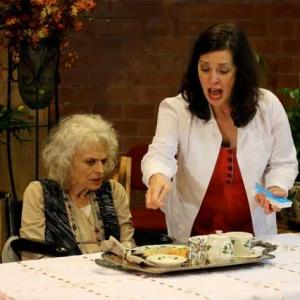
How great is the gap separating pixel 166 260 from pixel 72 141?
0.88 m

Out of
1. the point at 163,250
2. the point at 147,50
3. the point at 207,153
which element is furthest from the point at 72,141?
the point at 147,50

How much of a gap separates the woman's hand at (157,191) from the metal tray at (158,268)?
0.21 m

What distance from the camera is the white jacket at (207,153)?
2.70m

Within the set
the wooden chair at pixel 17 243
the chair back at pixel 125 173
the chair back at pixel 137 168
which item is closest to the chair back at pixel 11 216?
the wooden chair at pixel 17 243

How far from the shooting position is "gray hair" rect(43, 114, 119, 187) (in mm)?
2953

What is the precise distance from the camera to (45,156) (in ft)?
9.99

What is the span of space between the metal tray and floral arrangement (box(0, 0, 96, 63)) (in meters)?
1.65

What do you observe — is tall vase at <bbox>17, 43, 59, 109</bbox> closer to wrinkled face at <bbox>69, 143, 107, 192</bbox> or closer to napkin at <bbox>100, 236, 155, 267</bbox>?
wrinkled face at <bbox>69, 143, 107, 192</bbox>

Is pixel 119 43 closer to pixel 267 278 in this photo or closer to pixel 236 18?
pixel 236 18

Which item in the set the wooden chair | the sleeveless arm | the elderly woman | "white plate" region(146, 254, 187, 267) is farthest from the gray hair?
"white plate" region(146, 254, 187, 267)

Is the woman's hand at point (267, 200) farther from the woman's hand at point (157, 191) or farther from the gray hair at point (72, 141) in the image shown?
the gray hair at point (72, 141)

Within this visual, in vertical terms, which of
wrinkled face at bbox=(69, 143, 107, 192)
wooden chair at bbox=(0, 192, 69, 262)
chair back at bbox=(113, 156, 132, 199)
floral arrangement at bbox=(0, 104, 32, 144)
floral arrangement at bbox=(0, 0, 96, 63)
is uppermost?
floral arrangement at bbox=(0, 0, 96, 63)

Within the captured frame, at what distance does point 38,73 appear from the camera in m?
3.93

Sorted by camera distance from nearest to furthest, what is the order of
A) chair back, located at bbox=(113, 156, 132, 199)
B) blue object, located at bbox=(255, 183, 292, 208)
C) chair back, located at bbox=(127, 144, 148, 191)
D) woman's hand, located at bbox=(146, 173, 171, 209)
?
woman's hand, located at bbox=(146, 173, 171, 209) → blue object, located at bbox=(255, 183, 292, 208) → chair back, located at bbox=(113, 156, 132, 199) → chair back, located at bbox=(127, 144, 148, 191)
